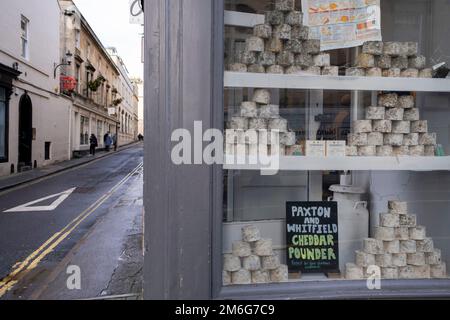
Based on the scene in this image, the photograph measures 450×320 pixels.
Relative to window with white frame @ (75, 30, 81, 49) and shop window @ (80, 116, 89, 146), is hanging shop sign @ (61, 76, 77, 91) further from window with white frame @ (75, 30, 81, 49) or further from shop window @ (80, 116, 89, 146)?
shop window @ (80, 116, 89, 146)

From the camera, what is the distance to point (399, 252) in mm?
2914

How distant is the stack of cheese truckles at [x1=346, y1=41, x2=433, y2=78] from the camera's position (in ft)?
9.51

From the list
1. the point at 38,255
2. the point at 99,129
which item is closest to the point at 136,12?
the point at 38,255

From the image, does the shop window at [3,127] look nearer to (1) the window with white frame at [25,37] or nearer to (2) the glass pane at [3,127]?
(2) the glass pane at [3,127]

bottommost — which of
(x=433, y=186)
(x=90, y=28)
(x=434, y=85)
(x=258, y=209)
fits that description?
(x=258, y=209)

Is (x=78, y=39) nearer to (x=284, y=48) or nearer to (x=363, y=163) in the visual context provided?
(x=284, y=48)

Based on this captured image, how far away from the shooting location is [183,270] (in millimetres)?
2391

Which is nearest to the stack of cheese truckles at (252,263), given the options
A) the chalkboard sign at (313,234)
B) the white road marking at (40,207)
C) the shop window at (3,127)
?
the chalkboard sign at (313,234)

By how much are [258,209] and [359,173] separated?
2.93 feet

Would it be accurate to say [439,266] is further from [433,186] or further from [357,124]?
[357,124]

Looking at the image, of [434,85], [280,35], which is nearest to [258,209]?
[280,35]

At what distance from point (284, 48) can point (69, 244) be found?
16.9ft

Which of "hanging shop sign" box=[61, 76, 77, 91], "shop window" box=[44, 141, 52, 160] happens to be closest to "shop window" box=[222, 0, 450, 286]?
"shop window" box=[44, 141, 52, 160]

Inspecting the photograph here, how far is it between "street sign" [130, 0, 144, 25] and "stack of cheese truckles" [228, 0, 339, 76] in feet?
4.92
